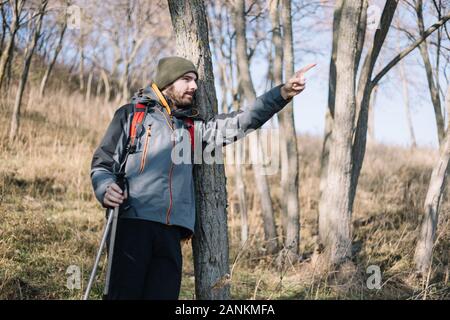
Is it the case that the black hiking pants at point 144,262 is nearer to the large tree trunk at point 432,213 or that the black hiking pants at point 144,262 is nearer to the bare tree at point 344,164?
the bare tree at point 344,164

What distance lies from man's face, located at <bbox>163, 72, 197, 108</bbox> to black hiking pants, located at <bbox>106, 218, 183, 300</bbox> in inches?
31.2

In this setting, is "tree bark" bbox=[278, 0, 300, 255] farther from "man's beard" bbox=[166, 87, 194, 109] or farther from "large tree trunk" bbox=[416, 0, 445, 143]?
"man's beard" bbox=[166, 87, 194, 109]

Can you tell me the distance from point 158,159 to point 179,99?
0.46 m

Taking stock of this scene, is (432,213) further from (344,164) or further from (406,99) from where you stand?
(406,99)

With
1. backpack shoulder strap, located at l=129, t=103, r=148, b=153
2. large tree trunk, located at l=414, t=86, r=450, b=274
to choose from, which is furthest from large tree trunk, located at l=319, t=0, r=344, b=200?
backpack shoulder strap, located at l=129, t=103, r=148, b=153

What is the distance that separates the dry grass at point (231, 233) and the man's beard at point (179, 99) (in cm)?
137

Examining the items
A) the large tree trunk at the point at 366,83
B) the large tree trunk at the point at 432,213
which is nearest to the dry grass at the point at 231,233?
the large tree trunk at the point at 432,213

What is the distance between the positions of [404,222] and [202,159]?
5.41 meters

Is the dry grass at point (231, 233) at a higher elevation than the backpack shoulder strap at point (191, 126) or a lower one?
lower

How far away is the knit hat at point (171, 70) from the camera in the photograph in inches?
134

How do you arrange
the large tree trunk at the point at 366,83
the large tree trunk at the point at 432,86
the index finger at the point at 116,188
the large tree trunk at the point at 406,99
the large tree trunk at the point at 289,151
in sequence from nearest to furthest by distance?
the index finger at the point at 116,188 → the large tree trunk at the point at 366,83 → the large tree trunk at the point at 289,151 → the large tree trunk at the point at 432,86 → the large tree trunk at the point at 406,99

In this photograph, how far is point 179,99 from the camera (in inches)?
136

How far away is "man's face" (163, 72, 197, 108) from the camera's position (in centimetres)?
344
